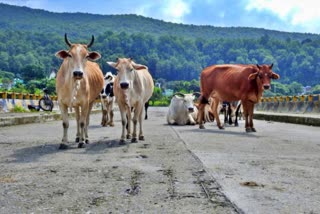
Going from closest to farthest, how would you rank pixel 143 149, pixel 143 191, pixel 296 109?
pixel 143 191 → pixel 143 149 → pixel 296 109

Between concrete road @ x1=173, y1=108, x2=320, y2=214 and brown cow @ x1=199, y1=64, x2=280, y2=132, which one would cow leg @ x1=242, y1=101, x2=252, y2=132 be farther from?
concrete road @ x1=173, y1=108, x2=320, y2=214

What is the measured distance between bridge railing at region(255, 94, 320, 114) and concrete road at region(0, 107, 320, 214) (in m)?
17.8

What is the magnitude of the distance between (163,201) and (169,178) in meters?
1.21

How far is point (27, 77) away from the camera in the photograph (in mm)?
125312

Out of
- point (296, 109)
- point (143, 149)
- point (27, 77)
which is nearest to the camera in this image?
point (143, 149)

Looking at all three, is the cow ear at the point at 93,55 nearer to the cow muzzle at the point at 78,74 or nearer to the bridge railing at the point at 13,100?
the cow muzzle at the point at 78,74

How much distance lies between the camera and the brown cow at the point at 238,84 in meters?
15.0

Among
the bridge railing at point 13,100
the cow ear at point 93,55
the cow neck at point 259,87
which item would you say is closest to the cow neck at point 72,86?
the cow ear at point 93,55

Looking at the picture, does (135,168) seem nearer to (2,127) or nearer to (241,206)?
(241,206)

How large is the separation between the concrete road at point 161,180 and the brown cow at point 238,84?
6.00 meters

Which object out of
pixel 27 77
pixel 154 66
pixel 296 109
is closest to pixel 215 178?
pixel 296 109

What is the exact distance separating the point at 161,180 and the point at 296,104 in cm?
2462

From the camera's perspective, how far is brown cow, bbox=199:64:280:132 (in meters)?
15.0

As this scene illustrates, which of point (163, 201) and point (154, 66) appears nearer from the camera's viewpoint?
point (163, 201)
